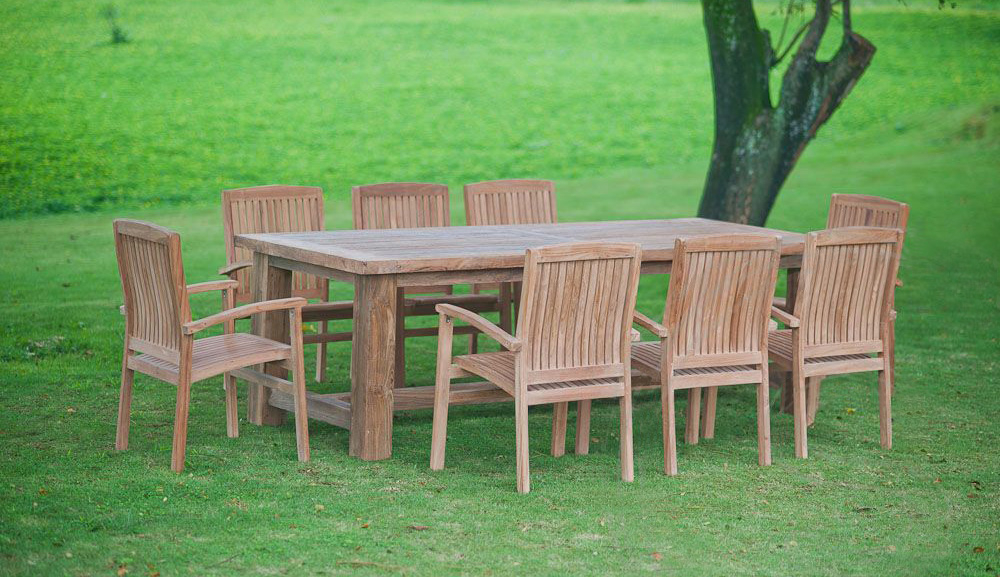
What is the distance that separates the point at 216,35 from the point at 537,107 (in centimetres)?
666

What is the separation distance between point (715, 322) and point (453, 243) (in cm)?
138

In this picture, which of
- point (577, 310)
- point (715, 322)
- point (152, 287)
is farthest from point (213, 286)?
point (715, 322)

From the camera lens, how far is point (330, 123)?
882 inches

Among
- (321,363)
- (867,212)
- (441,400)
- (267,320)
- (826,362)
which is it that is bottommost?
(321,363)

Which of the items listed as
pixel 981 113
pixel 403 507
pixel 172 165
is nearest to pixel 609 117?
pixel 981 113

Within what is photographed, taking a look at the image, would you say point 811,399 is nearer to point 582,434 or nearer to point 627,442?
point 582,434

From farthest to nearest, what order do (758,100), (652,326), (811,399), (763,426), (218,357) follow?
(758,100), (811,399), (763,426), (652,326), (218,357)

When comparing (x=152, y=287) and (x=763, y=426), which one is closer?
(x=152, y=287)

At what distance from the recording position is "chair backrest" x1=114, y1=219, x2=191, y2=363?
207 inches

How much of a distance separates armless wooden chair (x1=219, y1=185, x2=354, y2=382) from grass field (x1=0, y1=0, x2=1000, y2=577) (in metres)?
0.59

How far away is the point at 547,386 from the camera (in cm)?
541

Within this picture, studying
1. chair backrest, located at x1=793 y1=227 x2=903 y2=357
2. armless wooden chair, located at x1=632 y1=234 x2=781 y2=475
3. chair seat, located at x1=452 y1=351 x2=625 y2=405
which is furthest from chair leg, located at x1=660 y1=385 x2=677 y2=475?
chair backrest, located at x1=793 y1=227 x2=903 y2=357

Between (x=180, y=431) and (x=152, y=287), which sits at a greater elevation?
(x=152, y=287)

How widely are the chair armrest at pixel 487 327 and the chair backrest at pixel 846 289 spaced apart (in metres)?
1.46
